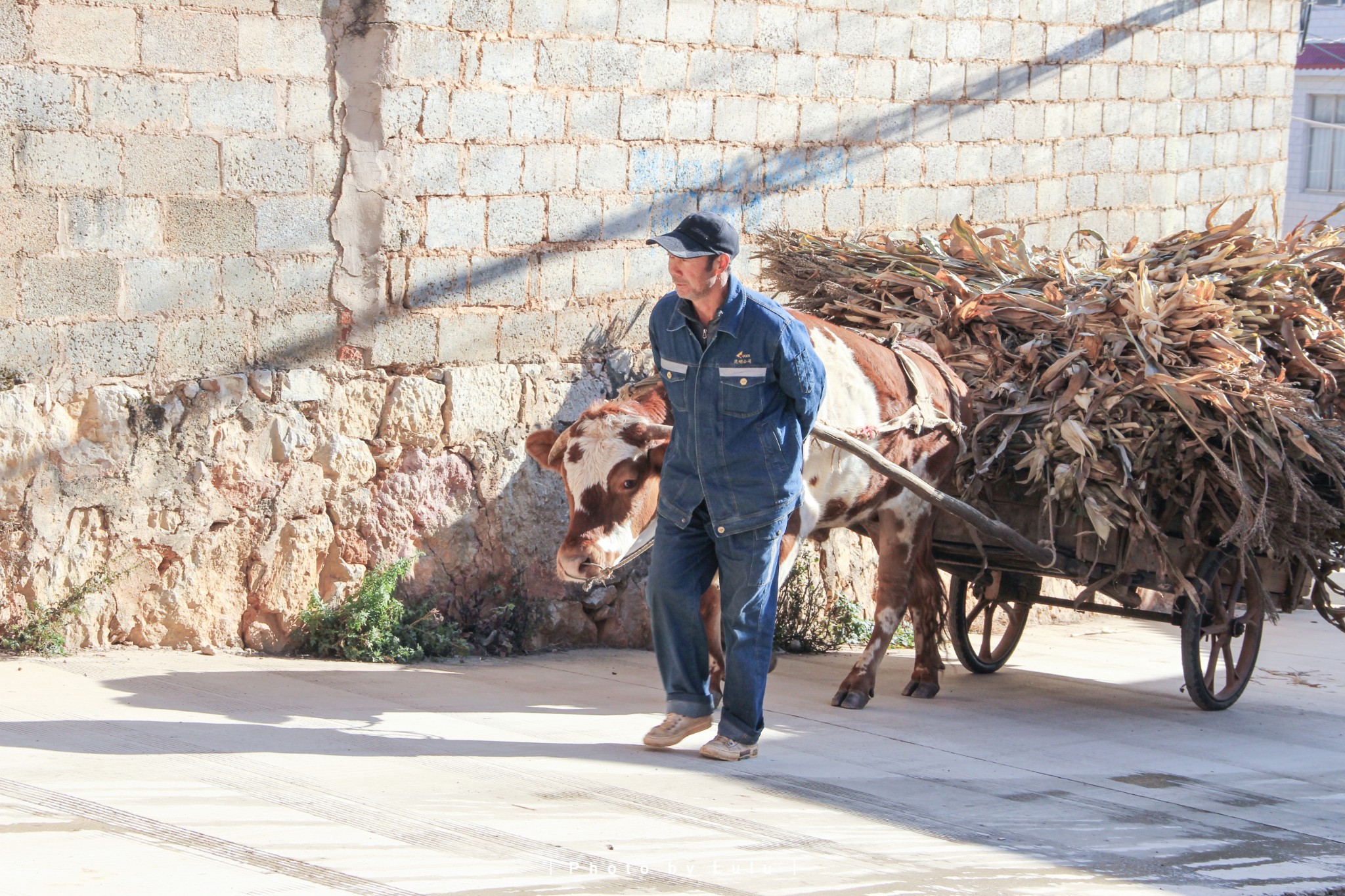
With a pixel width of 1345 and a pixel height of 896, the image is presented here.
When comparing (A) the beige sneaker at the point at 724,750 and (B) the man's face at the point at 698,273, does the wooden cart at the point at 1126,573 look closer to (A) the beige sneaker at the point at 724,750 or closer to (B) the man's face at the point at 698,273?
(B) the man's face at the point at 698,273

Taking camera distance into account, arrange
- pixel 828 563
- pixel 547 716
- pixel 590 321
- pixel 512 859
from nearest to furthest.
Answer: pixel 512 859
pixel 547 716
pixel 590 321
pixel 828 563

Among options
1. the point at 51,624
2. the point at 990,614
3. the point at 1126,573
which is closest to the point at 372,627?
the point at 51,624

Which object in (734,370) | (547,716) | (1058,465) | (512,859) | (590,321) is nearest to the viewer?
(512,859)

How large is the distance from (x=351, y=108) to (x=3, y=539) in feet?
7.44

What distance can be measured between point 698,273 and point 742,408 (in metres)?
0.46

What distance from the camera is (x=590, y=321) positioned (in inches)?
298

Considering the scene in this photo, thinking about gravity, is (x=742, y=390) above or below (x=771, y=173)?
below

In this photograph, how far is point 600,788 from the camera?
4828 millimetres

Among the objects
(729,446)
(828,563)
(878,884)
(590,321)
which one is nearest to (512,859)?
(878,884)

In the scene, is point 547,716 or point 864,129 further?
point 864,129

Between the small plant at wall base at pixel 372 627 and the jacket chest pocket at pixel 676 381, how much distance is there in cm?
208

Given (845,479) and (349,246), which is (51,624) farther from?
(845,479)

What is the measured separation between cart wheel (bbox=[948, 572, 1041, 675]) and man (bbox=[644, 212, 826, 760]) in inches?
77.5

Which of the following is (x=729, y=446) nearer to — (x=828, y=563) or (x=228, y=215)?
(x=228, y=215)
